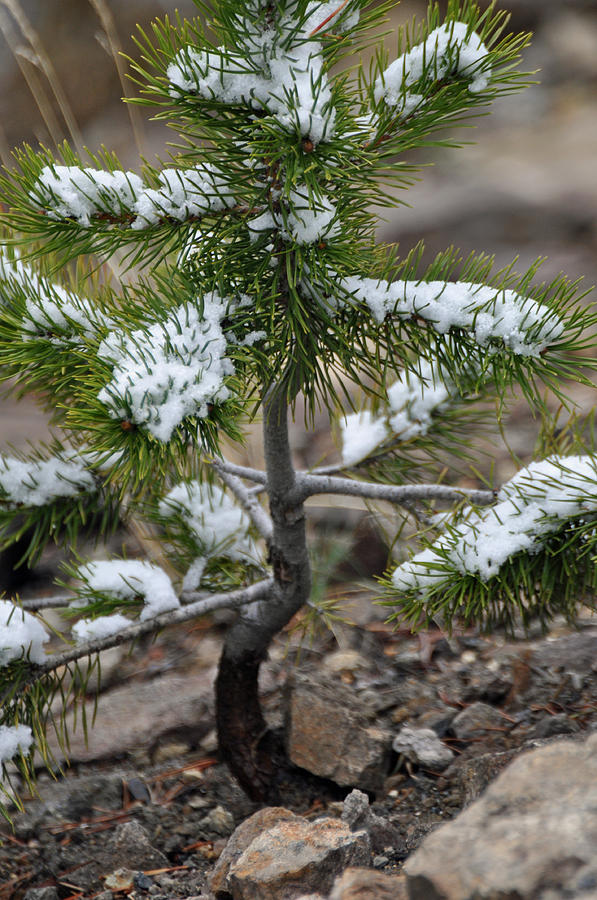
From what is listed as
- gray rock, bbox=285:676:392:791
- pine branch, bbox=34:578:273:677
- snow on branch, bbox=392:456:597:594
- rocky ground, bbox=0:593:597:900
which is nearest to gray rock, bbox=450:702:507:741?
rocky ground, bbox=0:593:597:900

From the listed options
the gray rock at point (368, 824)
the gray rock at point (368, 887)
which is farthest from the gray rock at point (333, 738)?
the gray rock at point (368, 887)

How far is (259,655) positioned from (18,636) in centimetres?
47

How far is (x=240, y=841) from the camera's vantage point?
3.20 feet

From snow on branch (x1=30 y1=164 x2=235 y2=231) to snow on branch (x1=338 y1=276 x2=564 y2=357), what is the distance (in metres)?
0.17

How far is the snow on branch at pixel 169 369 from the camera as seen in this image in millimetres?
661

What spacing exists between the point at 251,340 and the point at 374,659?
116 centimetres

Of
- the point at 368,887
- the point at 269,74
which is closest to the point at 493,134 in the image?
the point at 269,74

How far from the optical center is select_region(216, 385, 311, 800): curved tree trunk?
1165 millimetres

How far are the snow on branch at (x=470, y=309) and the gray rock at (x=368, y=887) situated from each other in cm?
50

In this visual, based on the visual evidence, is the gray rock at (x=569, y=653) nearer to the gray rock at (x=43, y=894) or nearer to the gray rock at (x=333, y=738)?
the gray rock at (x=333, y=738)

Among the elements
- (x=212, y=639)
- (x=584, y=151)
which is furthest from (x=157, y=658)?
(x=584, y=151)

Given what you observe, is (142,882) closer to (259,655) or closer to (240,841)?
(240,841)

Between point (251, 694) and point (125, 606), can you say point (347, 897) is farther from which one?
point (251, 694)

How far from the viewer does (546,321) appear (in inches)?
30.5
